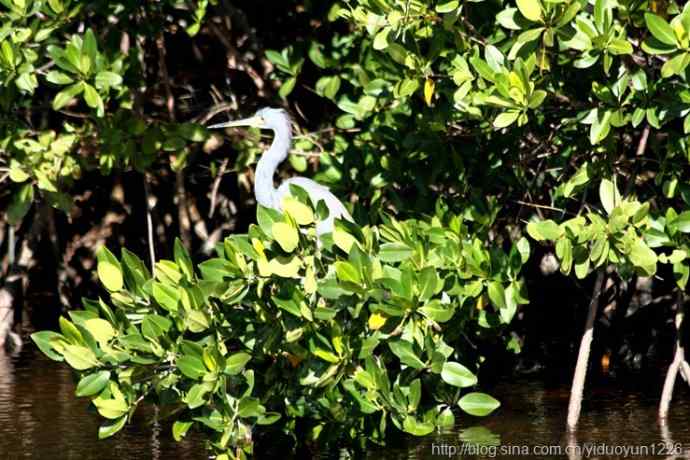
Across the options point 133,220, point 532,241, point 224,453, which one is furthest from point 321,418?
point 133,220

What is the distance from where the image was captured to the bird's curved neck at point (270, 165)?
24.6ft

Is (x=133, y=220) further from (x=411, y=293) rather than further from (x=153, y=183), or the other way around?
(x=411, y=293)

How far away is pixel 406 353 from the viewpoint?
556 centimetres

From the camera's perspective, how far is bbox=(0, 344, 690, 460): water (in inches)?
239

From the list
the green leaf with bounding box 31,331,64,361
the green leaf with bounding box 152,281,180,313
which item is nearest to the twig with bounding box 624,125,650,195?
the green leaf with bounding box 152,281,180,313

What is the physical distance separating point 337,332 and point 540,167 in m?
1.94

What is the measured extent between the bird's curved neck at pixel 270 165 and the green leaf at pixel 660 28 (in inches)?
105

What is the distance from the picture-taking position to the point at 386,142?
274 inches

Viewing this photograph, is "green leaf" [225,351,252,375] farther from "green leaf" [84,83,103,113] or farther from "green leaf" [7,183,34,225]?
"green leaf" [7,183,34,225]

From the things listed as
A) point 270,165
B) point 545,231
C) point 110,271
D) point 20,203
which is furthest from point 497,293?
point 20,203

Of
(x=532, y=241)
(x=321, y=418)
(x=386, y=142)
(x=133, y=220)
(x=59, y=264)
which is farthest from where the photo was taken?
(x=133, y=220)

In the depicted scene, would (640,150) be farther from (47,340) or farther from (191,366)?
(47,340)

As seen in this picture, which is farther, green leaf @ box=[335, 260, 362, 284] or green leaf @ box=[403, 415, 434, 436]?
green leaf @ box=[403, 415, 434, 436]

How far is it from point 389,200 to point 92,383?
2.20 metres
